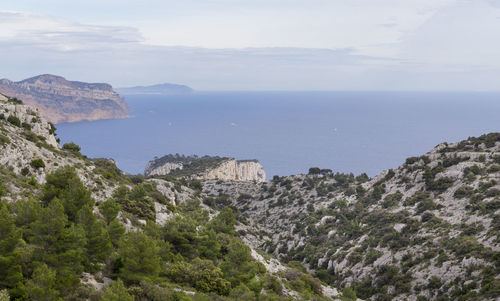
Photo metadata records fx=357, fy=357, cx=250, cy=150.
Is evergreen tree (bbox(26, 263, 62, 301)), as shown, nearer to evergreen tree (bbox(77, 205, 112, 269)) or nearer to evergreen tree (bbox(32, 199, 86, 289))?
evergreen tree (bbox(32, 199, 86, 289))

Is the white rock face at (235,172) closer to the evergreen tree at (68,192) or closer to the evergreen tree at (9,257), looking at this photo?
the evergreen tree at (68,192)

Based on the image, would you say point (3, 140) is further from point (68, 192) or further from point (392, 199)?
point (392, 199)

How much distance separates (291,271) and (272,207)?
4444cm

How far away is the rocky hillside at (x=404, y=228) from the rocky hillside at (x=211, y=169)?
28.0 metres

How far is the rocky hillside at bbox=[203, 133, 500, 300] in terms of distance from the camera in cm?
3597

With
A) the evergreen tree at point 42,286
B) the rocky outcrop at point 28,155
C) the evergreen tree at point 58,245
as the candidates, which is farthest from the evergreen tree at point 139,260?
the rocky outcrop at point 28,155

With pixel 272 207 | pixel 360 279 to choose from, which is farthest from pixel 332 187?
pixel 360 279

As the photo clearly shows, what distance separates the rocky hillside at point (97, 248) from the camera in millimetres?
18688

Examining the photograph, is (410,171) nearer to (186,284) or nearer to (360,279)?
(360,279)

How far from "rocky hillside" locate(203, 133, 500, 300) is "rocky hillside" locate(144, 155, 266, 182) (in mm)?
28036

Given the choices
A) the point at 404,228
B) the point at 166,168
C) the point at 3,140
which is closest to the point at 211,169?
the point at 166,168

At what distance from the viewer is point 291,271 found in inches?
1609

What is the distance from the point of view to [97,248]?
22.9 meters

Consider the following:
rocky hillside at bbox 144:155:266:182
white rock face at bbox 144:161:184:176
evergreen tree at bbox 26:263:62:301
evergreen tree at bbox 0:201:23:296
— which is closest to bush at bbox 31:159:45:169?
evergreen tree at bbox 0:201:23:296
